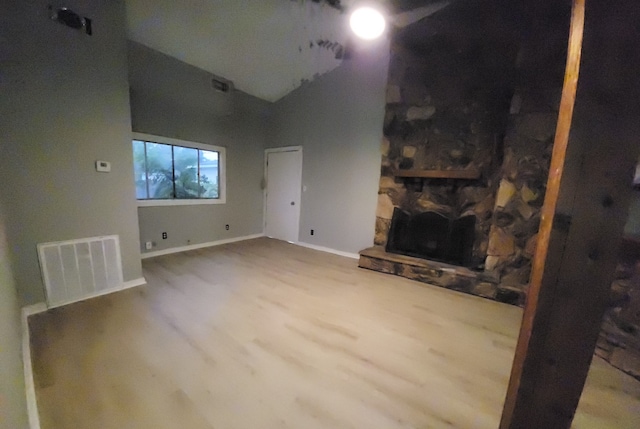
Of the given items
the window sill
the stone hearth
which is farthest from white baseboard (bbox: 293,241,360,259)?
the window sill

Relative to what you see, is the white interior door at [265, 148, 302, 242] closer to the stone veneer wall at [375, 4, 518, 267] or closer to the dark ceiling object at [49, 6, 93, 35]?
the stone veneer wall at [375, 4, 518, 267]

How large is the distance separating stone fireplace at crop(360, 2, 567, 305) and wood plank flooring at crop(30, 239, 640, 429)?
60 centimetres

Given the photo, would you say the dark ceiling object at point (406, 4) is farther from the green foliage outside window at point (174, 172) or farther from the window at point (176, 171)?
the green foliage outside window at point (174, 172)

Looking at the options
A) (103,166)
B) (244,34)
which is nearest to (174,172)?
(103,166)

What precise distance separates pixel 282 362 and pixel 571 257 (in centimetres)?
167

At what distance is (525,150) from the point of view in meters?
2.62

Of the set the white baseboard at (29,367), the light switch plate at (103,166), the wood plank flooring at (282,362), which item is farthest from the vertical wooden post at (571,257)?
the light switch plate at (103,166)

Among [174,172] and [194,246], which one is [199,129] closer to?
[174,172]

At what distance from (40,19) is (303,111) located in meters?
3.29

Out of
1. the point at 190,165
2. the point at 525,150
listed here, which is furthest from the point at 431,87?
the point at 190,165

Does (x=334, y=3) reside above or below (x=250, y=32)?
above

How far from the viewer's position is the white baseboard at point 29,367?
1182 mm

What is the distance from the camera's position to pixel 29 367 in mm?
1493

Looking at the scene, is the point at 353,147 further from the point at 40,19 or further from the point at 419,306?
the point at 40,19
